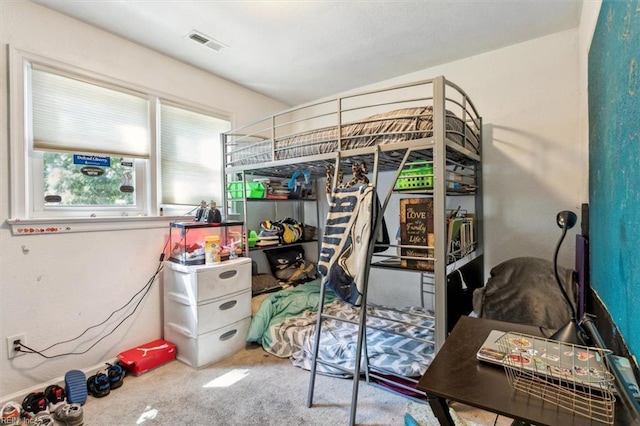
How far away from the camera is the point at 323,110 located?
3717 mm

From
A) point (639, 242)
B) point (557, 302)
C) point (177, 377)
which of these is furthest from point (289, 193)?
point (639, 242)

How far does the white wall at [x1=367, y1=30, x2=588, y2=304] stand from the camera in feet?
7.39

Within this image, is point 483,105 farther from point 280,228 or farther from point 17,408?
point 17,408

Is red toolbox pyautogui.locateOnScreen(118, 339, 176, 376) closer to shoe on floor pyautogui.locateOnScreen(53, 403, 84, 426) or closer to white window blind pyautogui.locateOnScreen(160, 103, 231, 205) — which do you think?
shoe on floor pyautogui.locateOnScreen(53, 403, 84, 426)

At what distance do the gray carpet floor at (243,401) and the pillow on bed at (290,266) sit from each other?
1.13m

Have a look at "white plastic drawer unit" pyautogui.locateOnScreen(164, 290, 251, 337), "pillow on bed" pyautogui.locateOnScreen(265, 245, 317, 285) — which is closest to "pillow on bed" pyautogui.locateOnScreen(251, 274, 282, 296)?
"pillow on bed" pyautogui.locateOnScreen(265, 245, 317, 285)

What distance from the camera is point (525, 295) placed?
2.01 metres

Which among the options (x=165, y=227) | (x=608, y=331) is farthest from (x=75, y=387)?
(x=608, y=331)

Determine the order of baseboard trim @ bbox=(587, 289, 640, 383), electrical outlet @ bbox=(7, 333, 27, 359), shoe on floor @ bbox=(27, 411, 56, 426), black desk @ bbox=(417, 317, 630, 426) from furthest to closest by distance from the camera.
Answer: electrical outlet @ bbox=(7, 333, 27, 359) < shoe on floor @ bbox=(27, 411, 56, 426) < baseboard trim @ bbox=(587, 289, 640, 383) < black desk @ bbox=(417, 317, 630, 426)

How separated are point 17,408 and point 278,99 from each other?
3402mm

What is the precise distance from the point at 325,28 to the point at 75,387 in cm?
→ 292

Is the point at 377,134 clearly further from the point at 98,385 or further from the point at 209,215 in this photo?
the point at 98,385

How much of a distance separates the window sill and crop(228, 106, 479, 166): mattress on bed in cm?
109

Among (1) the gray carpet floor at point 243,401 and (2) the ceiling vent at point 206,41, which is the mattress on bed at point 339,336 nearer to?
(1) the gray carpet floor at point 243,401
